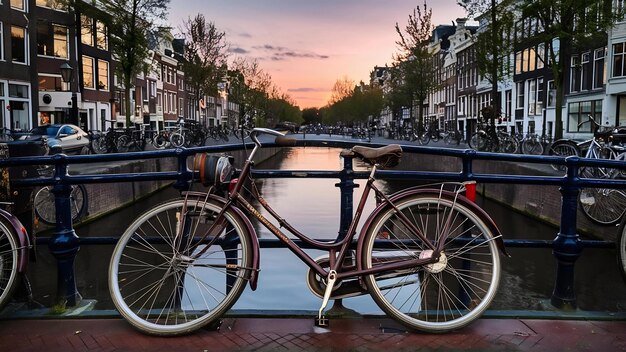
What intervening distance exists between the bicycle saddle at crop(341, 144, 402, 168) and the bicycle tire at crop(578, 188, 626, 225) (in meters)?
6.63

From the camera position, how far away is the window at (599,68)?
27312 millimetres

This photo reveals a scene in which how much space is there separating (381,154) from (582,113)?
100ft

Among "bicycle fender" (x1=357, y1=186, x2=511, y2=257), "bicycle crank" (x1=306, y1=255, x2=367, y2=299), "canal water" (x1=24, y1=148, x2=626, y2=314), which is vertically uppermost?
"bicycle fender" (x1=357, y1=186, x2=511, y2=257)

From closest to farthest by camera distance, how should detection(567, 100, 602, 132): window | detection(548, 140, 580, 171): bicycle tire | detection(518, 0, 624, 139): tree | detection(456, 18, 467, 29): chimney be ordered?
1. detection(548, 140, 580, 171): bicycle tire
2. detection(518, 0, 624, 139): tree
3. detection(567, 100, 602, 132): window
4. detection(456, 18, 467, 29): chimney

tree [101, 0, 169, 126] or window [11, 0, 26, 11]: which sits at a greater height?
window [11, 0, 26, 11]

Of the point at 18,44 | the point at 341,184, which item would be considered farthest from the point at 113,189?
the point at 18,44

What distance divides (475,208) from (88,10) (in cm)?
2896

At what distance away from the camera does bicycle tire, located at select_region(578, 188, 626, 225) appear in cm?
864

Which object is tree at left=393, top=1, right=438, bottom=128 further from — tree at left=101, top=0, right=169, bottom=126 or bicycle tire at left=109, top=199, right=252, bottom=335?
bicycle tire at left=109, top=199, right=252, bottom=335

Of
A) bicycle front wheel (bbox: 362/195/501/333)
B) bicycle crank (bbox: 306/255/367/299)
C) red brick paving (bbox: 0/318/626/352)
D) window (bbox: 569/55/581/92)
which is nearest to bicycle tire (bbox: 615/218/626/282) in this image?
red brick paving (bbox: 0/318/626/352)

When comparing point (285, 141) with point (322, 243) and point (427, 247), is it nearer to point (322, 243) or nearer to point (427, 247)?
point (322, 243)

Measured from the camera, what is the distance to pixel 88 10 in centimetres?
2767

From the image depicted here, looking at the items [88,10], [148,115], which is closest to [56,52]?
[88,10]

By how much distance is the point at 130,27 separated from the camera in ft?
86.6
